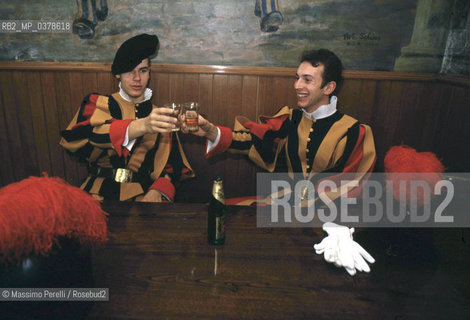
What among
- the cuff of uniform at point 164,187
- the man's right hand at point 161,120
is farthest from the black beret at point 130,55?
the cuff of uniform at point 164,187

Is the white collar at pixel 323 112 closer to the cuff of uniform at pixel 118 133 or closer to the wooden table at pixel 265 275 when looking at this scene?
the wooden table at pixel 265 275

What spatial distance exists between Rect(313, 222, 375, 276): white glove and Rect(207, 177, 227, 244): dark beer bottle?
1.33ft

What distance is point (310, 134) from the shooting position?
7.34 ft

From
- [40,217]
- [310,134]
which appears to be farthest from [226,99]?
[40,217]

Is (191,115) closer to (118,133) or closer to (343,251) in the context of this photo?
(118,133)

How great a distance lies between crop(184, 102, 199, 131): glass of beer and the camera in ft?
5.44

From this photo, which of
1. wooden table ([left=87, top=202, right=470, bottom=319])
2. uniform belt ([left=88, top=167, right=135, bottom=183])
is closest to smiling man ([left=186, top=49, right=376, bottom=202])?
uniform belt ([left=88, top=167, right=135, bottom=183])

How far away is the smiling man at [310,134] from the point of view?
6.97 feet

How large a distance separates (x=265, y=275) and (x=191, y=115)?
0.94m

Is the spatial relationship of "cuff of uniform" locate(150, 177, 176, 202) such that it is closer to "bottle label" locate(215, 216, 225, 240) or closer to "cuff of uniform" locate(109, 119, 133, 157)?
"cuff of uniform" locate(109, 119, 133, 157)

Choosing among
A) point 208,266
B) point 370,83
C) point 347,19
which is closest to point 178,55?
point 347,19

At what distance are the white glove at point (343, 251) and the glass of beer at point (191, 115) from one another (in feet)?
2.97

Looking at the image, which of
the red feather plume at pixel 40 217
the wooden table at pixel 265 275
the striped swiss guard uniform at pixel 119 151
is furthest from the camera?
the striped swiss guard uniform at pixel 119 151

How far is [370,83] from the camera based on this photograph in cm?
270
